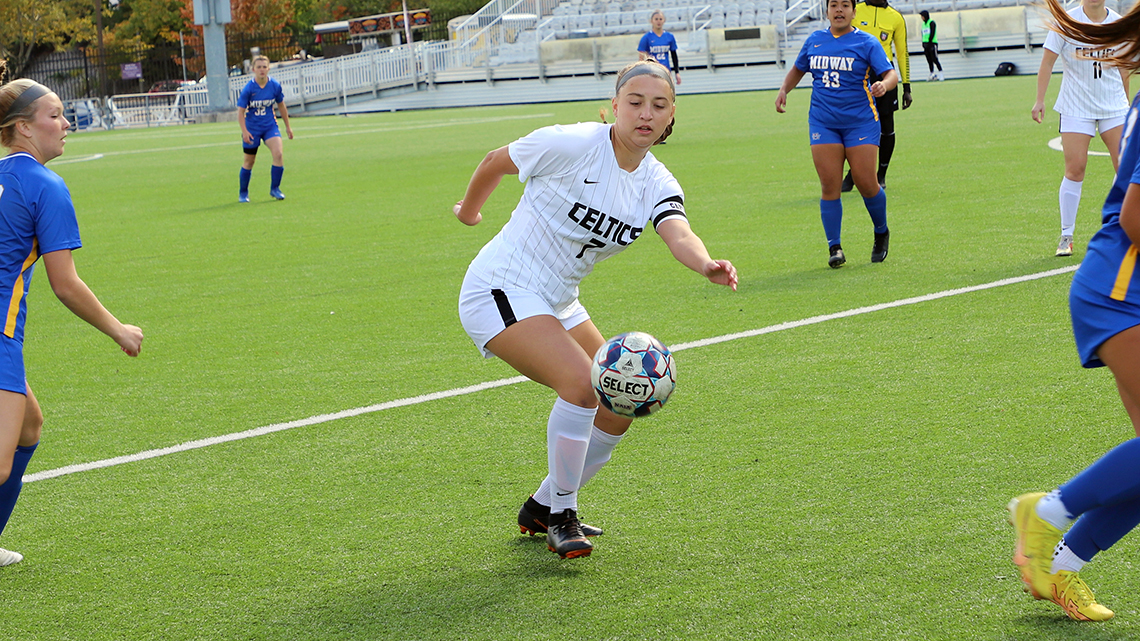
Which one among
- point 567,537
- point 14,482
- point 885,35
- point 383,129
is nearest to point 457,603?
point 567,537

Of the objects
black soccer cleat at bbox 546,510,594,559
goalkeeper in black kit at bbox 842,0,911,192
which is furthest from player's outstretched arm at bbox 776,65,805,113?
black soccer cleat at bbox 546,510,594,559

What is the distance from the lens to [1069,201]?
9.12m

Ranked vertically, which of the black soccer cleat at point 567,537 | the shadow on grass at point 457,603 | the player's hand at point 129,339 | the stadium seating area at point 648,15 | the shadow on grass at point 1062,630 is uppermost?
the stadium seating area at point 648,15

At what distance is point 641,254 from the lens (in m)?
10.9

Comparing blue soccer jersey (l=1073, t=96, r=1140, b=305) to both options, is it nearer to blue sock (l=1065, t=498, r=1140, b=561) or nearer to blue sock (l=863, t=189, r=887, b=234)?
blue sock (l=1065, t=498, r=1140, b=561)

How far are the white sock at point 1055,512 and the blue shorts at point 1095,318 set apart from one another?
0.42 m

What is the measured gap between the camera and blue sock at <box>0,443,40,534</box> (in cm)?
412

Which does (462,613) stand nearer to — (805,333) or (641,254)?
Result: (805,333)

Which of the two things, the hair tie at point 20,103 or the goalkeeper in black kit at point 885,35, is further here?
the goalkeeper in black kit at point 885,35

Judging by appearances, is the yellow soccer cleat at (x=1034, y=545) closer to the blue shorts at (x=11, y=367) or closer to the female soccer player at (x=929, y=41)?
the blue shorts at (x=11, y=367)

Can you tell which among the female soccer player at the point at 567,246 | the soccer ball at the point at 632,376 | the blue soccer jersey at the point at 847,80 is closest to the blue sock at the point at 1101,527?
the soccer ball at the point at 632,376

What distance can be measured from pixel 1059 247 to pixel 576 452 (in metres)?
6.52

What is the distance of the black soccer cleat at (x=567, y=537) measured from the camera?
4.16 metres

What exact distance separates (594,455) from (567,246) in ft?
2.71
